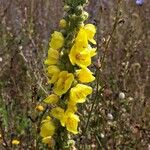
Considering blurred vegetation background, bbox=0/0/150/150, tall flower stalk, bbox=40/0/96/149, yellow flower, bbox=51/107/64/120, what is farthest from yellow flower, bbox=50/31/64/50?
blurred vegetation background, bbox=0/0/150/150

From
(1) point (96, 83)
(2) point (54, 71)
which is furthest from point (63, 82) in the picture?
(1) point (96, 83)

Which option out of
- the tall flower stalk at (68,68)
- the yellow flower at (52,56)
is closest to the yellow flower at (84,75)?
the tall flower stalk at (68,68)

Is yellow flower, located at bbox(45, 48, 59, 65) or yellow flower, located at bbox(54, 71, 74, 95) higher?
yellow flower, located at bbox(45, 48, 59, 65)

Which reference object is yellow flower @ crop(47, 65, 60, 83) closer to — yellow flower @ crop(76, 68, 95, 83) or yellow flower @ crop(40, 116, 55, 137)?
yellow flower @ crop(76, 68, 95, 83)

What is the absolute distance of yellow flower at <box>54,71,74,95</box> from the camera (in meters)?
2.49

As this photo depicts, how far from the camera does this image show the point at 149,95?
555 cm

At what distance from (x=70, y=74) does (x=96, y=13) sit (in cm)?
488

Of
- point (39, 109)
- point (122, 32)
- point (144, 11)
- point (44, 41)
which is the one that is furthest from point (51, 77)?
point (144, 11)

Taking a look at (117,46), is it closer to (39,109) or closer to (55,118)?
(39,109)

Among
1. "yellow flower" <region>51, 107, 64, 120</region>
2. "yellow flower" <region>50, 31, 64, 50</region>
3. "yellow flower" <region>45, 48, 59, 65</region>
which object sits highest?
"yellow flower" <region>50, 31, 64, 50</region>

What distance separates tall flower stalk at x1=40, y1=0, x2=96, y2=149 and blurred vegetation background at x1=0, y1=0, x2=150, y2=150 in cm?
79

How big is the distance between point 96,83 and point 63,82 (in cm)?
161

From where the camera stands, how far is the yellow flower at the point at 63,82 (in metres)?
2.49

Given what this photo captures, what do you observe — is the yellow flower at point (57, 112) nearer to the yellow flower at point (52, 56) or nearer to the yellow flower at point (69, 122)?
the yellow flower at point (69, 122)
